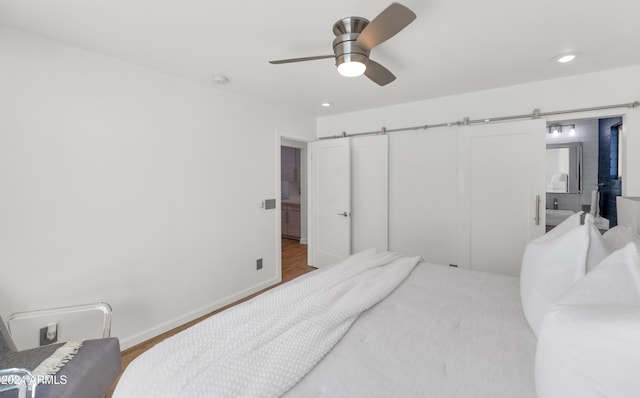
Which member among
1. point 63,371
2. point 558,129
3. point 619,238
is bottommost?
point 63,371

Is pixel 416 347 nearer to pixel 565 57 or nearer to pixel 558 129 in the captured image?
pixel 565 57

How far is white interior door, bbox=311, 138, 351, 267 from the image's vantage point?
3.79 metres

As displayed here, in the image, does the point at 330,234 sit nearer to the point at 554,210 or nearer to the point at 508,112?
the point at 508,112

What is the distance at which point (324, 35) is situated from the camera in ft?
6.00

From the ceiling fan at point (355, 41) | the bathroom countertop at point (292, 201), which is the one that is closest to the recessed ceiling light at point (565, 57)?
the ceiling fan at point (355, 41)

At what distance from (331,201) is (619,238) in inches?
114

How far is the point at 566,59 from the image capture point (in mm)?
2182

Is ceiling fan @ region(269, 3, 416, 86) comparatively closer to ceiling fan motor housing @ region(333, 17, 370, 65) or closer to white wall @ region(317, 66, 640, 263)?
ceiling fan motor housing @ region(333, 17, 370, 65)

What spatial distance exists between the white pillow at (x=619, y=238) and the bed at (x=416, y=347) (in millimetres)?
171

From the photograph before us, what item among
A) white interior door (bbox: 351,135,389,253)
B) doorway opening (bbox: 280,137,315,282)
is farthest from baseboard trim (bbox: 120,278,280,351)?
doorway opening (bbox: 280,137,315,282)

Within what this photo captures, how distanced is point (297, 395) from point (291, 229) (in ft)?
17.2

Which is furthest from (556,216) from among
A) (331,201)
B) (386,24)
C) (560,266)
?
(386,24)

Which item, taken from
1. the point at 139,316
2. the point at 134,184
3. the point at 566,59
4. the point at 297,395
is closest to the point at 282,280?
the point at 139,316

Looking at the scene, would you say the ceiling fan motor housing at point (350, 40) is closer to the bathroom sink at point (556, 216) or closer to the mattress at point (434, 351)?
the mattress at point (434, 351)
